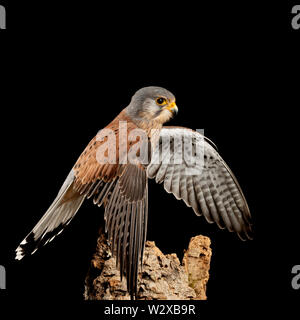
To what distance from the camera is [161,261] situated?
4488 millimetres

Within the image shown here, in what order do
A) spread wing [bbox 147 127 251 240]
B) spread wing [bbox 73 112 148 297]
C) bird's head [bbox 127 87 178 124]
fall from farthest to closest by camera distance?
spread wing [bbox 147 127 251 240], bird's head [bbox 127 87 178 124], spread wing [bbox 73 112 148 297]

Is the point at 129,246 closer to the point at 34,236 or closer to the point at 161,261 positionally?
the point at 161,261

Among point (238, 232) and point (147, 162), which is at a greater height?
point (147, 162)

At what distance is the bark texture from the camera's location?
14.3 feet

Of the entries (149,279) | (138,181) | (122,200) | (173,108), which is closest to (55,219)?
(122,200)

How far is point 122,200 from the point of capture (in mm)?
4203

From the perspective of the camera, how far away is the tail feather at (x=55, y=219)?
445cm

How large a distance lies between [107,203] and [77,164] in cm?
56

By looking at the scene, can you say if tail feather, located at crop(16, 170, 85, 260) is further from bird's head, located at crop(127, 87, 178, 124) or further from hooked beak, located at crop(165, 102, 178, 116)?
hooked beak, located at crop(165, 102, 178, 116)

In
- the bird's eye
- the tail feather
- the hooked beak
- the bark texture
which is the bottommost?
the bark texture

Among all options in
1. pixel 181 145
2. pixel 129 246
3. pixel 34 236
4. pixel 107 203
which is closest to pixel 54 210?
pixel 34 236

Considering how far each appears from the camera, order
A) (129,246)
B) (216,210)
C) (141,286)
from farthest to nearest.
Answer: (216,210) → (141,286) → (129,246)

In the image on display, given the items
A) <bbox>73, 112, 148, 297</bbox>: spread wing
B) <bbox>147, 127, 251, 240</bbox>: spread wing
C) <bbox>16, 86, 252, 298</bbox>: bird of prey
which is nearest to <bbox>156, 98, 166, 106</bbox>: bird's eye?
<bbox>16, 86, 252, 298</bbox>: bird of prey

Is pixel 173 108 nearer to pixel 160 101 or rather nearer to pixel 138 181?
pixel 160 101
